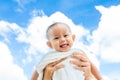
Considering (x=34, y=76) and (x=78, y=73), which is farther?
(x=34, y=76)

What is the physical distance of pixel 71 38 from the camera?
3377 mm

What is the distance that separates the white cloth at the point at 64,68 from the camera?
10.5 ft

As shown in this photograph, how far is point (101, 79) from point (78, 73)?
1.27 feet

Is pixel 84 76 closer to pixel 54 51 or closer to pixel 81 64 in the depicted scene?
pixel 81 64

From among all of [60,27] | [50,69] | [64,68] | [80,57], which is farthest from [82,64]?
[60,27]

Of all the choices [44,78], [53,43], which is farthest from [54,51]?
[44,78]

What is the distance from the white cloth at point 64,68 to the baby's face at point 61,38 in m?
0.06

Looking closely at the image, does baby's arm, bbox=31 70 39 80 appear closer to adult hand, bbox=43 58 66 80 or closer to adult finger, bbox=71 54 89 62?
adult hand, bbox=43 58 66 80

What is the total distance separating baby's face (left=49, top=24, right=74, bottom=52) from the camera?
3316 mm

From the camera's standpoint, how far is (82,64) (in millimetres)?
3252

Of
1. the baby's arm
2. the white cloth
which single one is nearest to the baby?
the white cloth

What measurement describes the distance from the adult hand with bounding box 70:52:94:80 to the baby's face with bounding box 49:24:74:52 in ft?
0.39

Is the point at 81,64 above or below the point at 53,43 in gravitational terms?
below

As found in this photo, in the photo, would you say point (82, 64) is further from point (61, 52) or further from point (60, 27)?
point (60, 27)
